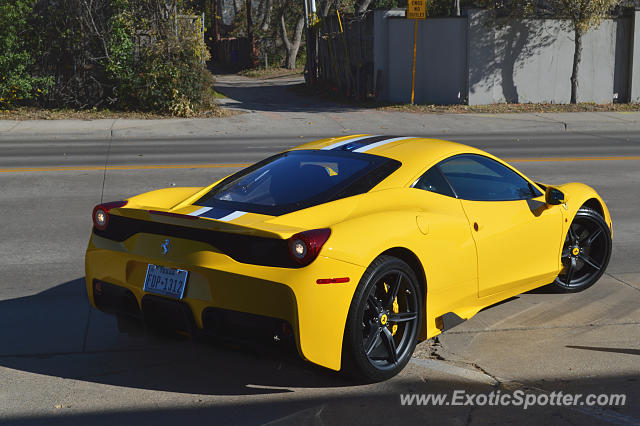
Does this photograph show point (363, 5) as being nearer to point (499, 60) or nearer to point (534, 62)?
point (499, 60)

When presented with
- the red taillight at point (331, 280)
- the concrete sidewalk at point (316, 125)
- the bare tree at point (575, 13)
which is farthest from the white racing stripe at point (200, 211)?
the bare tree at point (575, 13)

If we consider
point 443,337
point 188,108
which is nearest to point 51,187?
point 443,337

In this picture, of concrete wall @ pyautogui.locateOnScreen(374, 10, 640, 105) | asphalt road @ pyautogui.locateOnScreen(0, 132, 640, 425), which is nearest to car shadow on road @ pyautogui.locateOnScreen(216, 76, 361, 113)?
concrete wall @ pyautogui.locateOnScreen(374, 10, 640, 105)

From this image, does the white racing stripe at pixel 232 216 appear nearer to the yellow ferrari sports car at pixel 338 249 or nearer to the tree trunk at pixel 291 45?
the yellow ferrari sports car at pixel 338 249

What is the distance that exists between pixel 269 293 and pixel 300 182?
1166mm

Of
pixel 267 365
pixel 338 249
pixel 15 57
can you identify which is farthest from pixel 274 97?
pixel 338 249

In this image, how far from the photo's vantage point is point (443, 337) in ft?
18.7

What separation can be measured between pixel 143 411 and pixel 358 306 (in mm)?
1344

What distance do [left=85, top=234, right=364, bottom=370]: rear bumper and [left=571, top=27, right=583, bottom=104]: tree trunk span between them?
73.4 feet

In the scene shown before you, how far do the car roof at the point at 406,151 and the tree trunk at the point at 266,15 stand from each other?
42998 mm

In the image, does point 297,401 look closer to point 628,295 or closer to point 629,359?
point 629,359

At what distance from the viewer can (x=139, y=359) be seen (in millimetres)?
5242

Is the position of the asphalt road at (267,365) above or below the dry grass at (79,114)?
below

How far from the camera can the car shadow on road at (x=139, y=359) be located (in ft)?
15.7
